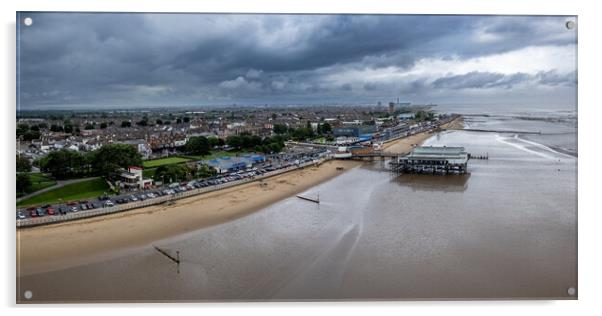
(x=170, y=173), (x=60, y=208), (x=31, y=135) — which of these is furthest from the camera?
(x=170, y=173)

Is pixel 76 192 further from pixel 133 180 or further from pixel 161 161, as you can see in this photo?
pixel 161 161

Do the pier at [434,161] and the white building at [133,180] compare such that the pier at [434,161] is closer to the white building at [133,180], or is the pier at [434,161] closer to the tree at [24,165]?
the white building at [133,180]

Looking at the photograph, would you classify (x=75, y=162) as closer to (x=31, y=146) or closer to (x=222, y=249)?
(x=31, y=146)

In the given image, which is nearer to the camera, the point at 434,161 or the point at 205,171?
the point at 205,171

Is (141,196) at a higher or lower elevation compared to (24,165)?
lower

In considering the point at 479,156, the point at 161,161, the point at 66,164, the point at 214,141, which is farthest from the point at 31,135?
the point at 479,156

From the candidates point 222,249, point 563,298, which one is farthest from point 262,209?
point 563,298

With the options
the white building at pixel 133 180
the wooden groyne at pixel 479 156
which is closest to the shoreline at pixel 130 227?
the white building at pixel 133 180
